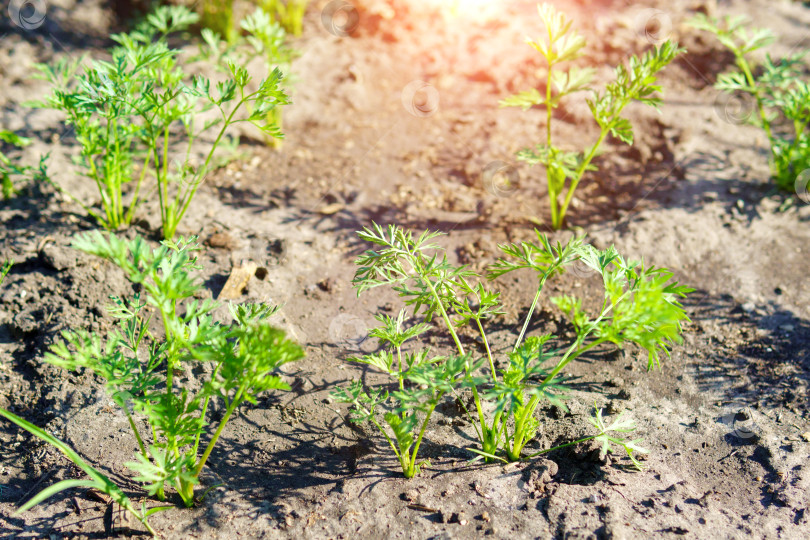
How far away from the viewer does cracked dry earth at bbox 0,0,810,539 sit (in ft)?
7.97

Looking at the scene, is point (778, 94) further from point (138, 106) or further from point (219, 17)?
point (219, 17)

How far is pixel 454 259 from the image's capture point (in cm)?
369

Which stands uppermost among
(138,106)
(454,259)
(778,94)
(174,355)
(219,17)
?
(219,17)

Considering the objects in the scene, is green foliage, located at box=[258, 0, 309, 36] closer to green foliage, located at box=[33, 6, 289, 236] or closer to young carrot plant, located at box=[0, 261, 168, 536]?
green foliage, located at box=[33, 6, 289, 236]

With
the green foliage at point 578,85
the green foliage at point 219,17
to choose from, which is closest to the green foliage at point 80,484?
the green foliage at point 578,85

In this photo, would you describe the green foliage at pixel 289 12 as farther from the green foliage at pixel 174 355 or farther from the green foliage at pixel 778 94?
the green foliage at pixel 174 355

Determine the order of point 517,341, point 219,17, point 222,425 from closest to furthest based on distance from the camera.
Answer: point 222,425 < point 517,341 < point 219,17

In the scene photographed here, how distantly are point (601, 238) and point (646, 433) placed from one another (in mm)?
1460

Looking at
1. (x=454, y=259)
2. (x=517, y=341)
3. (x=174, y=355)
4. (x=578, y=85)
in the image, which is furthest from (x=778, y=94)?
(x=174, y=355)

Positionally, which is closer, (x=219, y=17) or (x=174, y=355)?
(x=174, y=355)

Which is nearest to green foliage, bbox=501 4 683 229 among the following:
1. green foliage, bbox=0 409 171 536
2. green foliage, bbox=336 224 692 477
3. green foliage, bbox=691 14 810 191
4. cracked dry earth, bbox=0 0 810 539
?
cracked dry earth, bbox=0 0 810 539

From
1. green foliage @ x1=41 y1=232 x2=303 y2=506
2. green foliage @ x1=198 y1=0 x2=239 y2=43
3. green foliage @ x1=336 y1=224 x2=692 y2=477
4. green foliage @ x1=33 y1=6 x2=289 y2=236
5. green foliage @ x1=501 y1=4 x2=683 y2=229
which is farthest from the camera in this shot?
green foliage @ x1=198 y1=0 x2=239 y2=43

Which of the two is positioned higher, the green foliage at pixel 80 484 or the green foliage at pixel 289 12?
the green foliage at pixel 289 12

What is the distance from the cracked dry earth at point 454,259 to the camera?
2.43 metres
